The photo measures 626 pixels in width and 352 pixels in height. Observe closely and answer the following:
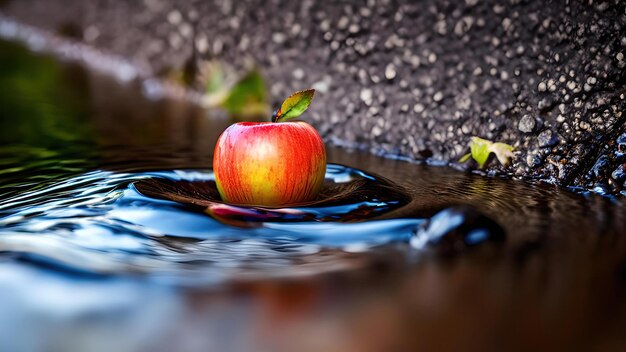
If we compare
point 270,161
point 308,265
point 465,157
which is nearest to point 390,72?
point 465,157

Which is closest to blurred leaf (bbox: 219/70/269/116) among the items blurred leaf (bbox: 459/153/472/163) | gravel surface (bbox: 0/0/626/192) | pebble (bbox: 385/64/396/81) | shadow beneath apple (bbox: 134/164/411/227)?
gravel surface (bbox: 0/0/626/192)

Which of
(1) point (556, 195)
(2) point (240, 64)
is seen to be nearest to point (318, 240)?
(1) point (556, 195)

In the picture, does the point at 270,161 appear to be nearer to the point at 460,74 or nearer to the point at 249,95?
the point at 460,74

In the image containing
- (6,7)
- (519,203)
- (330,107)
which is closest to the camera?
(519,203)

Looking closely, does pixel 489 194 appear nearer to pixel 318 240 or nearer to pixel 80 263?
pixel 318 240

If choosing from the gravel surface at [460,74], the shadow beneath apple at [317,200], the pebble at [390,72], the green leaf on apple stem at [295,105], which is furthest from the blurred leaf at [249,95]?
the green leaf on apple stem at [295,105]

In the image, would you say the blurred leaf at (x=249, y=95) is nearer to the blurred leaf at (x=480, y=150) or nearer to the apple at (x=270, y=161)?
the blurred leaf at (x=480, y=150)

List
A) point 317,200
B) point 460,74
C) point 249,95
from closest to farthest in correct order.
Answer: point 317,200, point 460,74, point 249,95
